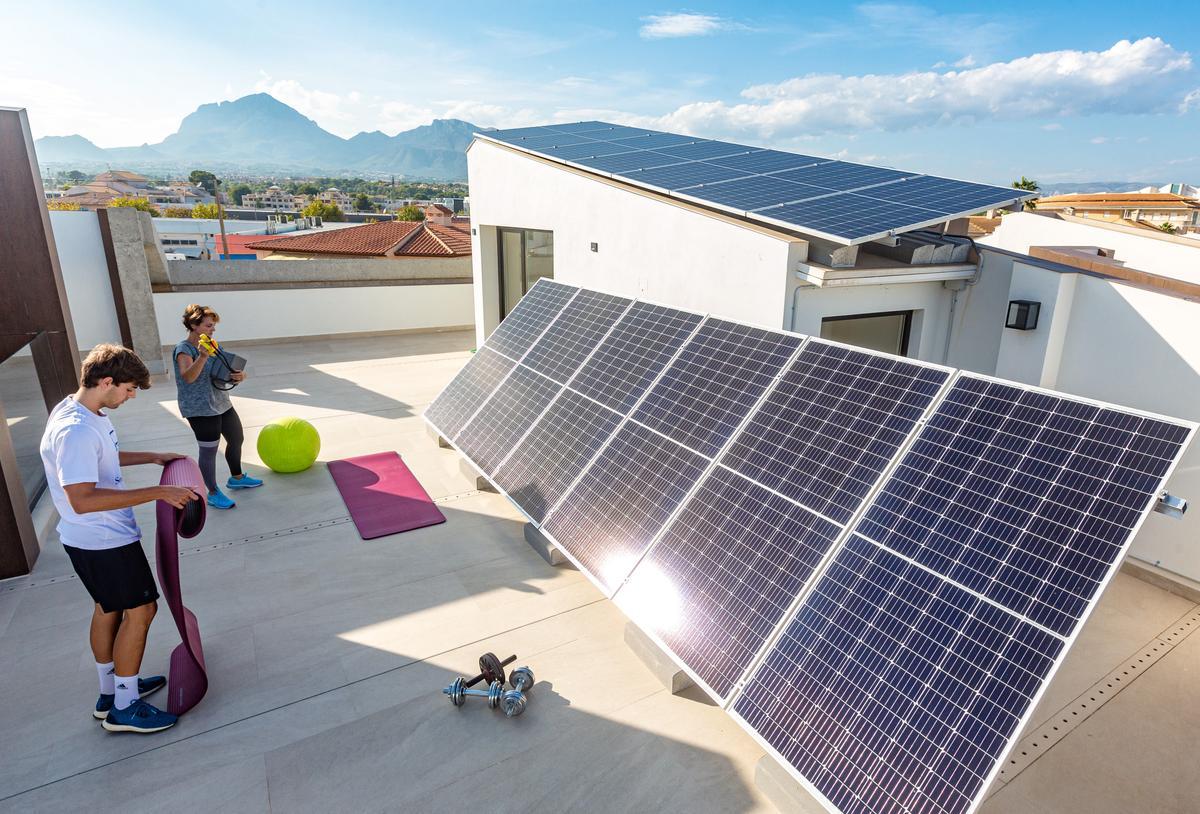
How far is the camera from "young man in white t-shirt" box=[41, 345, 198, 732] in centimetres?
421

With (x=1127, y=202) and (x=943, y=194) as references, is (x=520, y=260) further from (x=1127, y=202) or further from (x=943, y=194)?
(x=1127, y=202)

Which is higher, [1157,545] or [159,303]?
[159,303]

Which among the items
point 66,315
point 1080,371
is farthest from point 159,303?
point 1080,371

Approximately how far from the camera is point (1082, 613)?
3.29 metres

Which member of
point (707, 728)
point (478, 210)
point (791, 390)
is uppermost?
point (478, 210)

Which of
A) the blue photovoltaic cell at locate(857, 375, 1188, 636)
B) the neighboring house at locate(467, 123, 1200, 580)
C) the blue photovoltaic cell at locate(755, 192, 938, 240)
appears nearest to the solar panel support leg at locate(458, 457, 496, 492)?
the neighboring house at locate(467, 123, 1200, 580)

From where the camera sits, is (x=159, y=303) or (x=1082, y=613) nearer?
(x=1082, y=613)

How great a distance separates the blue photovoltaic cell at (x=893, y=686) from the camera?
3.30 meters

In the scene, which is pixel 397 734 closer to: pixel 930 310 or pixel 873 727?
pixel 873 727

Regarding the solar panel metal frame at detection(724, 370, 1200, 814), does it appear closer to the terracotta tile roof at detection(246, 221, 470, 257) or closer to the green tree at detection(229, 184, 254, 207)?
the terracotta tile roof at detection(246, 221, 470, 257)

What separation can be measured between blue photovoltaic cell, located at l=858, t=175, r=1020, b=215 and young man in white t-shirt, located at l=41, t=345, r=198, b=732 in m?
8.80

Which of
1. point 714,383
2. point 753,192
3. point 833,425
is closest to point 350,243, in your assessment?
point 753,192

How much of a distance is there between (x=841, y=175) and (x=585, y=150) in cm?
519

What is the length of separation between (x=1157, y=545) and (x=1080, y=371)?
2.08 m
